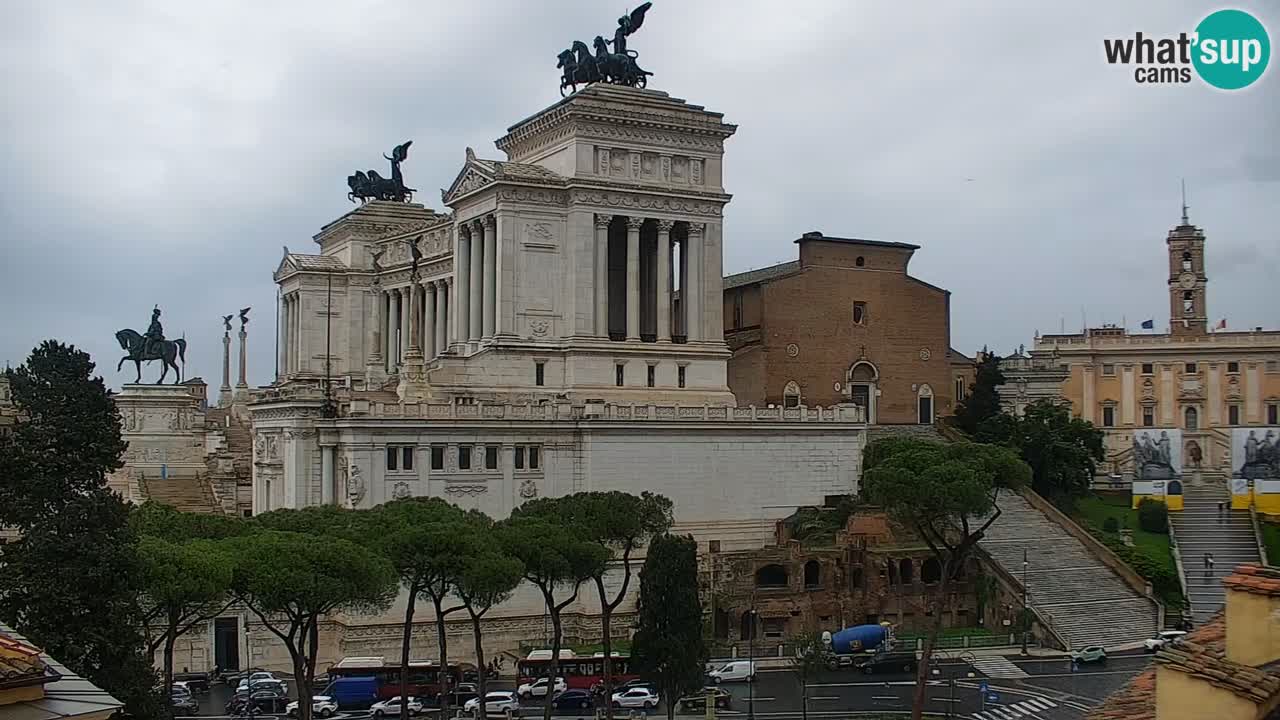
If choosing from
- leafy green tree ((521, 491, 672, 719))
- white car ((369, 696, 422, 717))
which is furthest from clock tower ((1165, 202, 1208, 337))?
white car ((369, 696, 422, 717))

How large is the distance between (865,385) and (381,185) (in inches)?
1706

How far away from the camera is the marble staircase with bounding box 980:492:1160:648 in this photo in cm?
6525

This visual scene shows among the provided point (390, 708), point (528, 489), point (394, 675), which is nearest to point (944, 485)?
point (528, 489)

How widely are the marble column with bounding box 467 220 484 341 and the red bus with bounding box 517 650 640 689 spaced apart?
24.4 m

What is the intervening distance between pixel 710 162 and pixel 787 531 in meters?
21.6

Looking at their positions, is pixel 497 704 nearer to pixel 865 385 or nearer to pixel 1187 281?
pixel 865 385

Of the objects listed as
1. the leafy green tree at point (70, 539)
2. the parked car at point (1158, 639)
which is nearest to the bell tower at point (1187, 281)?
the parked car at point (1158, 639)

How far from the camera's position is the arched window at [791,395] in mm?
83875

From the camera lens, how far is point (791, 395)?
83938mm

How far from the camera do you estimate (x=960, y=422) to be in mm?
90188

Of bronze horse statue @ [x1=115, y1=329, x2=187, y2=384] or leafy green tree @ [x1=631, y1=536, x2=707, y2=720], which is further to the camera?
bronze horse statue @ [x1=115, y1=329, x2=187, y2=384]

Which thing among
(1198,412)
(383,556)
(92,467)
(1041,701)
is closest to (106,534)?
(92,467)

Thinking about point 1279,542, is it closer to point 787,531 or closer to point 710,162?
point 787,531

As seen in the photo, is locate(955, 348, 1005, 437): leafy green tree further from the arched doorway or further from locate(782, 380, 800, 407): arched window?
locate(782, 380, 800, 407): arched window
